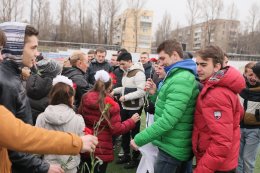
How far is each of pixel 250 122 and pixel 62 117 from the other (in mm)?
2776

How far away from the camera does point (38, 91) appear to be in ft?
12.6

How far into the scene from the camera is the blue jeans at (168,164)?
3.11 m

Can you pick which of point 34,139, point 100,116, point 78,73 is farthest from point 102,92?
point 34,139

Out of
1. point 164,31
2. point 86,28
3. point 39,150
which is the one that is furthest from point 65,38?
point 39,150

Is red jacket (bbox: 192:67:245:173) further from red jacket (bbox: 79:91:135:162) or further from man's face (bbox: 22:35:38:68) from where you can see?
man's face (bbox: 22:35:38:68)

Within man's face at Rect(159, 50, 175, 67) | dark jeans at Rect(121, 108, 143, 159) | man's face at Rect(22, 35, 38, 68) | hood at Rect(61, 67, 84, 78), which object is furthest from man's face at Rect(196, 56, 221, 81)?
dark jeans at Rect(121, 108, 143, 159)

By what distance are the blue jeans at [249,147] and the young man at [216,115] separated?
5.76ft

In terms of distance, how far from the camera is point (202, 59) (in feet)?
9.76

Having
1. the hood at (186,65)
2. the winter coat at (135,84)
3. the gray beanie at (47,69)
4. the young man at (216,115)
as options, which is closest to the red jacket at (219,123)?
the young man at (216,115)

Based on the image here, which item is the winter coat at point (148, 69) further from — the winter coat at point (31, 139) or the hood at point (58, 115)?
the winter coat at point (31, 139)

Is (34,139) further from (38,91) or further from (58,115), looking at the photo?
(38,91)

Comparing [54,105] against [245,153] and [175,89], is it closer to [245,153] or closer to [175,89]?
[175,89]

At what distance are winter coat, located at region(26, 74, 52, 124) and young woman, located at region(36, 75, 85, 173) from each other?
602 millimetres

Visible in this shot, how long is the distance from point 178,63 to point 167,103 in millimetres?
442
